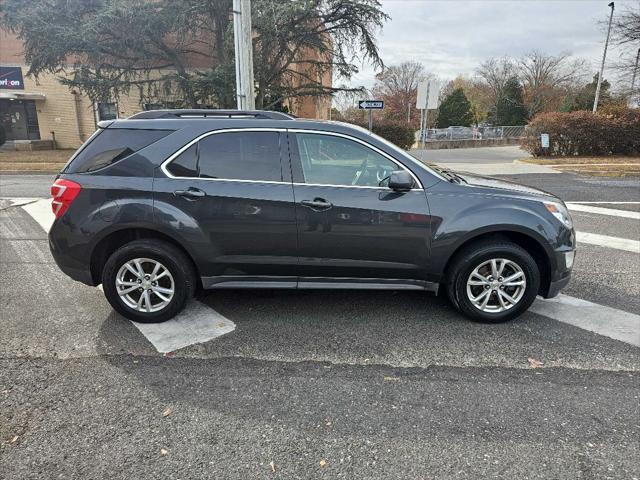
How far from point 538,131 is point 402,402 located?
804 inches

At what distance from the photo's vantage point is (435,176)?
3943 millimetres

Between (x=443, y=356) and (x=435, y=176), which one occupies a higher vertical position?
(x=435, y=176)

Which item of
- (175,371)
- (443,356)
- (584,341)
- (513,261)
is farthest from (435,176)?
(175,371)

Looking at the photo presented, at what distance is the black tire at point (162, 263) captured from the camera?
387 cm

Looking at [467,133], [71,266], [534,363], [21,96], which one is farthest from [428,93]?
[467,133]

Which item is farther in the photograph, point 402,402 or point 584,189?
point 584,189

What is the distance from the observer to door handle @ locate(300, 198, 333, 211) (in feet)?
12.4

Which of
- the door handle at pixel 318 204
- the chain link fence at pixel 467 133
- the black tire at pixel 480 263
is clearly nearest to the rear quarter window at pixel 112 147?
the door handle at pixel 318 204

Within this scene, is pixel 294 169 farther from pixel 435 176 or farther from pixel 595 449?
pixel 595 449

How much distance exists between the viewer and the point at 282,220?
12.5ft

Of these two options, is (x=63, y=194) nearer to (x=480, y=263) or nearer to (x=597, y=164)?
(x=480, y=263)

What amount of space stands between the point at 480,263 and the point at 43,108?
31928 millimetres

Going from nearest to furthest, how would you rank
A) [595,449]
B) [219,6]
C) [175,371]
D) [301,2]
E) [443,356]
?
[595,449] < [175,371] < [443,356] < [301,2] < [219,6]

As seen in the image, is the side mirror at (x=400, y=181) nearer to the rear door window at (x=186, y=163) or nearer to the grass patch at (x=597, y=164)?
the rear door window at (x=186, y=163)
